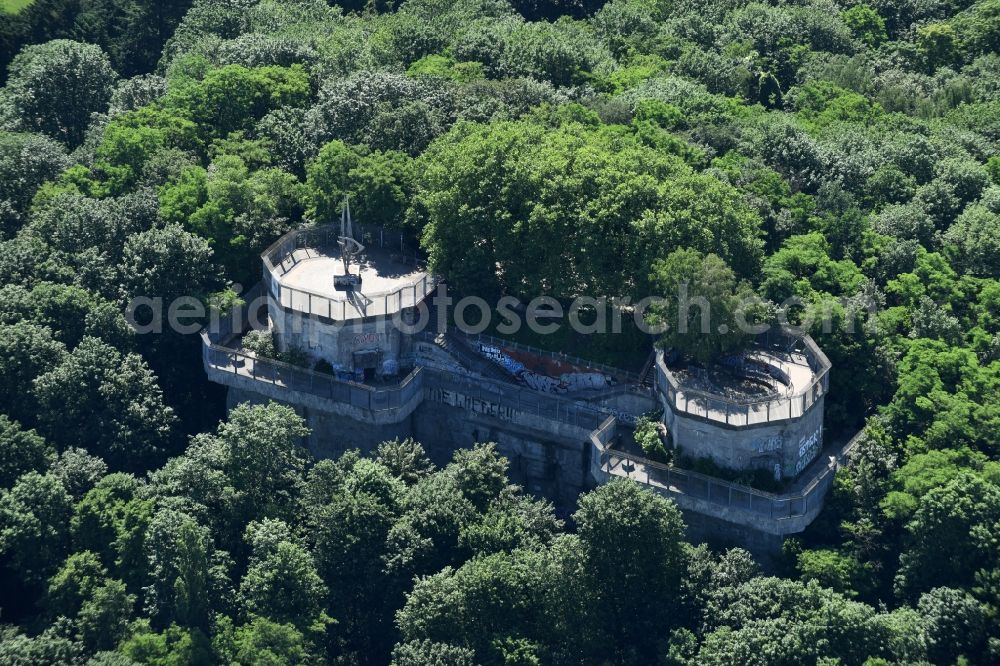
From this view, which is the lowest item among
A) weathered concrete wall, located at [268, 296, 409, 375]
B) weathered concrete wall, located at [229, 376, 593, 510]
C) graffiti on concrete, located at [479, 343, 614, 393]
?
weathered concrete wall, located at [229, 376, 593, 510]

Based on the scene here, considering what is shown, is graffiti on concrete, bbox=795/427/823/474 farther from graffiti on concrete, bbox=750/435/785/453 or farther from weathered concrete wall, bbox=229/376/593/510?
weathered concrete wall, bbox=229/376/593/510

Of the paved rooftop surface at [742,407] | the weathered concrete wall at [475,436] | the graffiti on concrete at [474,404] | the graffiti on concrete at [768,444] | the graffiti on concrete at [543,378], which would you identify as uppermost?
the paved rooftop surface at [742,407]

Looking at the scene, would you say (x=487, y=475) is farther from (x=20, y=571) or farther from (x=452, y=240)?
(x=20, y=571)

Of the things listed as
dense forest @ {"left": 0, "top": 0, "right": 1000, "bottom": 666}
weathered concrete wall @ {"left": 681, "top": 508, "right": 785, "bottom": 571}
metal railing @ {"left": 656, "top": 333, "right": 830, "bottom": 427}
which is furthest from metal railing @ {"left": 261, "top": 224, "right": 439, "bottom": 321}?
weathered concrete wall @ {"left": 681, "top": 508, "right": 785, "bottom": 571}

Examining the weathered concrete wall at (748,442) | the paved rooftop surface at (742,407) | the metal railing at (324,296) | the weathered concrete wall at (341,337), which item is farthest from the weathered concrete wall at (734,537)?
the metal railing at (324,296)

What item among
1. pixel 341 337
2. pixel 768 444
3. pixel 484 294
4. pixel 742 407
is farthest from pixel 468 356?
pixel 768 444

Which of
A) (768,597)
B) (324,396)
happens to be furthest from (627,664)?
(324,396)

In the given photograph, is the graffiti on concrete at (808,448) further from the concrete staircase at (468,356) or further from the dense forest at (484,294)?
the concrete staircase at (468,356)
